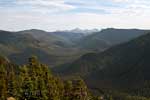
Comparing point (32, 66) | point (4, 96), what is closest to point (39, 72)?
point (32, 66)

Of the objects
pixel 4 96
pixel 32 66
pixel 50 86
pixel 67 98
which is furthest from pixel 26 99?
pixel 67 98

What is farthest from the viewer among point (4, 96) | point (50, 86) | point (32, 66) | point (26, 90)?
point (4, 96)

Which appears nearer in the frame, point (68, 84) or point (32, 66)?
point (32, 66)

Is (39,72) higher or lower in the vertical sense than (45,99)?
higher

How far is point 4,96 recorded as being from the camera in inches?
2977

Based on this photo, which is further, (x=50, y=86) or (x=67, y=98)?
(x=67, y=98)

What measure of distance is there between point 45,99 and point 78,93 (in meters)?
21.0

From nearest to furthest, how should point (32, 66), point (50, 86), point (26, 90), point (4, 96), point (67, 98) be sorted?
point (26, 90), point (32, 66), point (50, 86), point (4, 96), point (67, 98)

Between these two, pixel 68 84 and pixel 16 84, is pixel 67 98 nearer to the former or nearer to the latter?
pixel 68 84

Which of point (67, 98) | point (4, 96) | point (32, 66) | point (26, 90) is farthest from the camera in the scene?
point (67, 98)

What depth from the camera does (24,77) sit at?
58469 millimetres

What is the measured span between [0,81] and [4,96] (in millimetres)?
3758

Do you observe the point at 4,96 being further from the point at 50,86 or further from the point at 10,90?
the point at 50,86

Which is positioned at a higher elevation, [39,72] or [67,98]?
[39,72]
